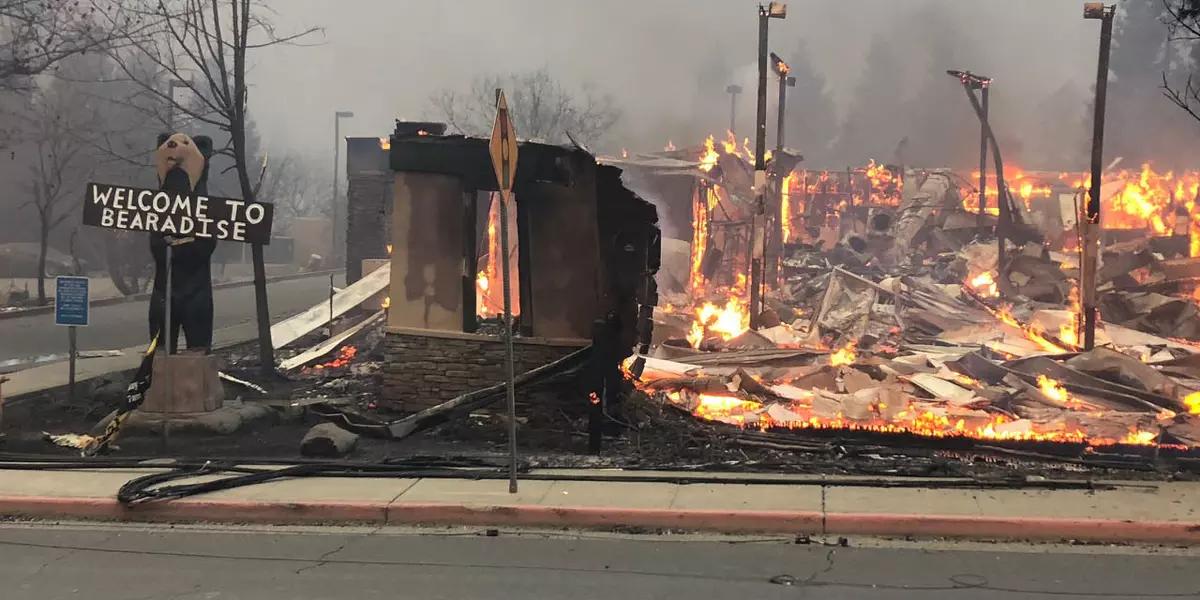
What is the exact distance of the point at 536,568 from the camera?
552 cm

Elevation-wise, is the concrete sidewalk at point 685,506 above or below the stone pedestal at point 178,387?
below

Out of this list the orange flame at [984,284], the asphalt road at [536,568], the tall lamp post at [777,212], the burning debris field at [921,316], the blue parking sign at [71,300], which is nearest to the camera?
the asphalt road at [536,568]

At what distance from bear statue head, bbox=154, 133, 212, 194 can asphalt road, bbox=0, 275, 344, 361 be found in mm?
5110

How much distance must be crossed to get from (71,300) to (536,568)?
7585 mm

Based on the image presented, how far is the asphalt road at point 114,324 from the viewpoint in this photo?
17516 millimetres

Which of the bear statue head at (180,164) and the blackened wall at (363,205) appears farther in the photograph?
the blackened wall at (363,205)

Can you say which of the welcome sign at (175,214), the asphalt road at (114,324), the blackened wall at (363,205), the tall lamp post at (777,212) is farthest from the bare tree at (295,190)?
the welcome sign at (175,214)

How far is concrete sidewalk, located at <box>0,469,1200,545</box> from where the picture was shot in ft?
19.7

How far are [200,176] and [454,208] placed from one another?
3179mm

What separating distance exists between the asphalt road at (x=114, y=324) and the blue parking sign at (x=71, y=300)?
443 centimetres

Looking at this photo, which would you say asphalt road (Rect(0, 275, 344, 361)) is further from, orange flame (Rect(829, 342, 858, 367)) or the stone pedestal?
orange flame (Rect(829, 342, 858, 367))

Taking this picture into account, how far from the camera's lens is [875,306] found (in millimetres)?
18906

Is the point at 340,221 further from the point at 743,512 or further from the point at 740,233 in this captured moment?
the point at 743,512

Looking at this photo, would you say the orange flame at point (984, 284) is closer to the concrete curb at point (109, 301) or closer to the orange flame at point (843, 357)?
the orange flame at point (843, 357)
